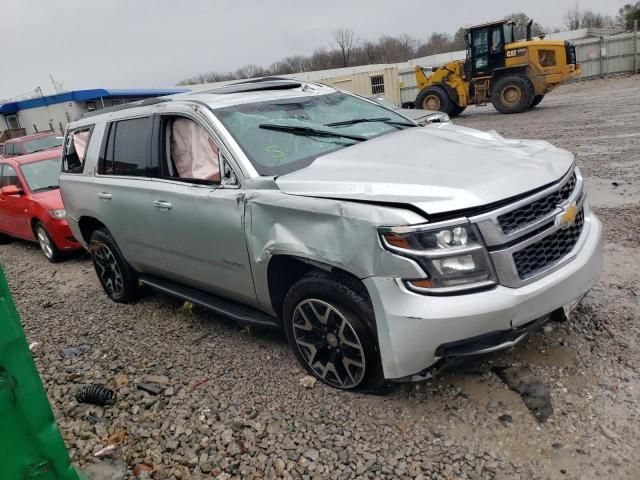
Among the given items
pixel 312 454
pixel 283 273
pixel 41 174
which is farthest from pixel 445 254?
→ pixel 41 174

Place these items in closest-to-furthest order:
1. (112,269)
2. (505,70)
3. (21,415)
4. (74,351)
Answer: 1. (21,415)
2. (74,351)
3. (112,269)
4. (505,70)

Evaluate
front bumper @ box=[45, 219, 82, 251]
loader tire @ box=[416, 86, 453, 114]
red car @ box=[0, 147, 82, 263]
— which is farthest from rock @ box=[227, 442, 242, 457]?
loader tire @ box=[416, 86, 453, 114]

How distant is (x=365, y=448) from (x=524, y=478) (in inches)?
30.3

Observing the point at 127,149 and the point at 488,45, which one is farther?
the point at 488,45

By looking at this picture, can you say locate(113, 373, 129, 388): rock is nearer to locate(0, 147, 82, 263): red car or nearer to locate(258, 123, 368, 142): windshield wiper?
locate(258, 123, 368, 142): windshield wiper

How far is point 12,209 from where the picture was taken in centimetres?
772

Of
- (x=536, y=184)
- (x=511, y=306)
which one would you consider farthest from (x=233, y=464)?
(x=536, y=184)

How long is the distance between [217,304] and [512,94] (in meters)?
16.2

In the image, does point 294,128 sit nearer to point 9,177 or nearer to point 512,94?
point 9,177

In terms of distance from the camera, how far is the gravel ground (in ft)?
8.06

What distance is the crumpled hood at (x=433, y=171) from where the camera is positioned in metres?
2.45

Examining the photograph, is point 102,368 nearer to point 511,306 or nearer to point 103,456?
point 103,456

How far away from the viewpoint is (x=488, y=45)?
17.0m

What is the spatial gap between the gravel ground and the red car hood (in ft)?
9.30
